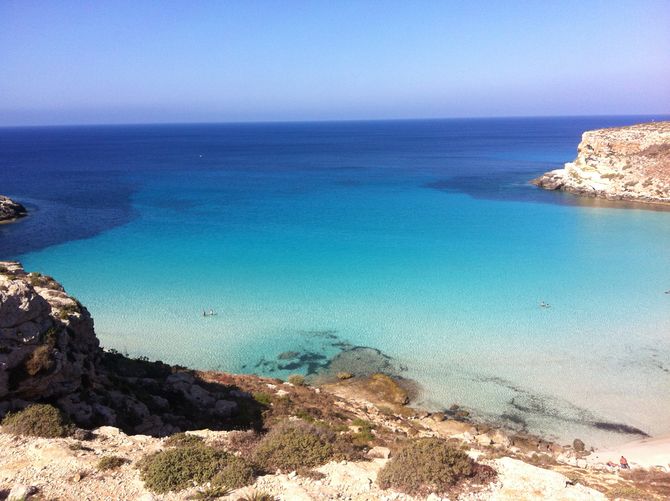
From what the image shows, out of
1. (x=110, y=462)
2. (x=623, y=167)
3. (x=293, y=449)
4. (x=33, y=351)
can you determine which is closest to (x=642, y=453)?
(x=293, y=449)

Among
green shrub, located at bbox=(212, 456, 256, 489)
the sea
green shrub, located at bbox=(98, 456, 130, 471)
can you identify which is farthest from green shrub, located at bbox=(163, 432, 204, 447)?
the sea

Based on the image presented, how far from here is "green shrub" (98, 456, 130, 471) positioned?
1029 cm

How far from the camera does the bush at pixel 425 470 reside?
401 inches

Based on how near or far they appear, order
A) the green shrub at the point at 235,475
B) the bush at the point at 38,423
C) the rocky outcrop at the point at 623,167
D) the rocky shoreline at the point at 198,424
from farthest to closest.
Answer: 1. the rocky outcrop at the point at 623,167
2. the bush at the point at 38,423
3. the rocky shoreline at the point at 198,424
4. the green shrub at the point at 235,475

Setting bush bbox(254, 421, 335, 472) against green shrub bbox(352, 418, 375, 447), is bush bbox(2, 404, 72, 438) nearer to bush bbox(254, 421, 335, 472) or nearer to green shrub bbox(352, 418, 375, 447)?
bush bbox(254, 421, 335, 472)

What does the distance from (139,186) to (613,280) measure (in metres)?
68.4

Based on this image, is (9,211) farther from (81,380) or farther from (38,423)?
(38,423)

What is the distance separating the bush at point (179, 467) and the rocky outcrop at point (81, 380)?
4007 millimetres

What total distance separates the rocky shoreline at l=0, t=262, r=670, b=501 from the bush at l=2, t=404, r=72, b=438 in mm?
182

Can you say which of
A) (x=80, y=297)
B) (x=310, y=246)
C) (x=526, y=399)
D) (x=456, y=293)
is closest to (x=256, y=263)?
(x=310, y=246)

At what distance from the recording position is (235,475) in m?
10.2

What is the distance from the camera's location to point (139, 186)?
77.6m

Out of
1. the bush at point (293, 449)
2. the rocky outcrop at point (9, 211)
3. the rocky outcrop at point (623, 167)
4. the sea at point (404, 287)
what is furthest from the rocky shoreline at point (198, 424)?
the rocky outcrop at point (623, 167)

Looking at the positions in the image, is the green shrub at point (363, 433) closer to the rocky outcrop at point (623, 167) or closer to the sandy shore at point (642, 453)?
the sandy shore at point (642, 453)
